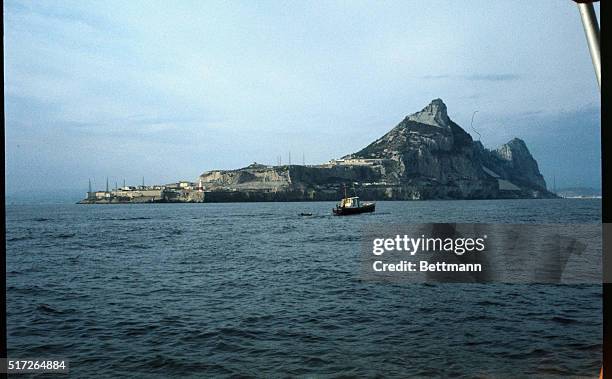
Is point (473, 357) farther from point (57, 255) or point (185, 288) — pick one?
point (57, 255)

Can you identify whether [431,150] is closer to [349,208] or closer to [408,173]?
[408,173]

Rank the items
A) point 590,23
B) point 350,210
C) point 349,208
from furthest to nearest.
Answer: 1. point 350,210
2. point 349,208
3. point 590,23

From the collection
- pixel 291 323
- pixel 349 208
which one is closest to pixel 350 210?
pixel 349 208

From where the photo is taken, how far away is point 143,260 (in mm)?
20531

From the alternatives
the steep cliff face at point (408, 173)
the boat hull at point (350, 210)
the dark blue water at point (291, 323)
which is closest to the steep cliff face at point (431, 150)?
the steep cliff face at point (408, 173)

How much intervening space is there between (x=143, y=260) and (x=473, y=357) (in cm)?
1664

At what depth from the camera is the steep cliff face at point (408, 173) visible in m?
102

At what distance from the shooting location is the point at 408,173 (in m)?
109

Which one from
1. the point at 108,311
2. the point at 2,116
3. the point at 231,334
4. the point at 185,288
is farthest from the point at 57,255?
the point at 2,116

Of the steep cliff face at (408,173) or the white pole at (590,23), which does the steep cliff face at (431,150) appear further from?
the white pole at (590,23)

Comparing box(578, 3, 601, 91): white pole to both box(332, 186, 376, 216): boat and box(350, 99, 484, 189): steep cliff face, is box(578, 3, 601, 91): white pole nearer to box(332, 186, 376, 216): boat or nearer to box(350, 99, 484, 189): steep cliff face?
box(332, 186, 376, 216): boat
